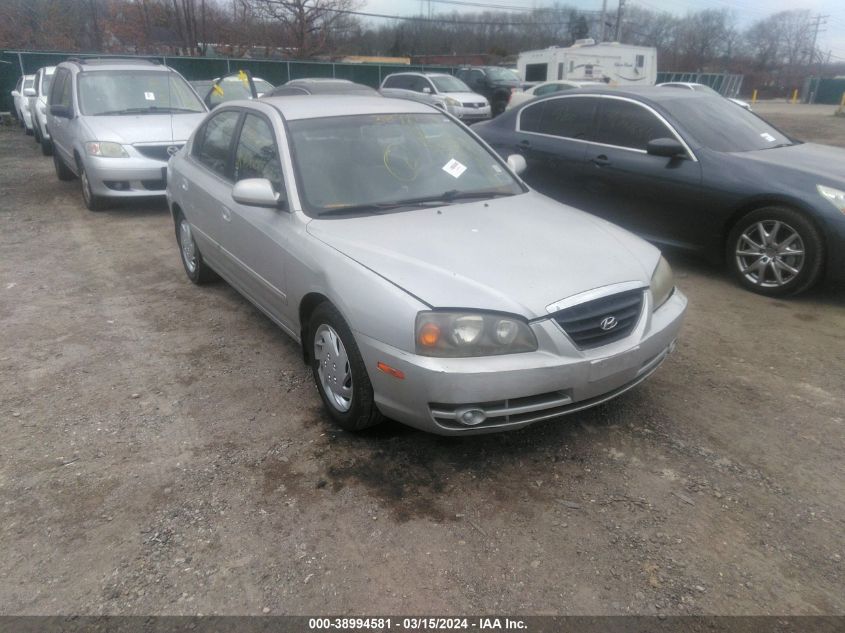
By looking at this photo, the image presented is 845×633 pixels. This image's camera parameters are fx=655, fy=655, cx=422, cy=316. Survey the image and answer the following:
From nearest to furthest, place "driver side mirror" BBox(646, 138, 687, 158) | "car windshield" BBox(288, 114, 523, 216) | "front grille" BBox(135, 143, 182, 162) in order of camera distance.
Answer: "car windshield" BBox(288, 114, 523, 216), "driver side mirror" BBox(646, 138, 687, 158), "front grille" BBox(135, 143, 182, 162)

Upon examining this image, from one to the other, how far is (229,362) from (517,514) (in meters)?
2.27

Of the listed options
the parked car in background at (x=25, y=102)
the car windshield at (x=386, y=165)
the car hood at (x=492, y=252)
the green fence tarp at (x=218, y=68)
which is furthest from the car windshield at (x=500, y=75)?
the car hood at (x=492, y=252)

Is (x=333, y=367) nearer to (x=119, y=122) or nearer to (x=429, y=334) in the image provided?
(x=429, y=334)

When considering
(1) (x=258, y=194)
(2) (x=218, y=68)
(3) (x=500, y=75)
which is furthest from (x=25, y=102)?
(1) (x=258, y=194)

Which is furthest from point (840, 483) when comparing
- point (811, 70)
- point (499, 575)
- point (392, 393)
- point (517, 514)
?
point (811, 70)

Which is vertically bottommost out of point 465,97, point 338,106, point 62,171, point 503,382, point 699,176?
point 62,171

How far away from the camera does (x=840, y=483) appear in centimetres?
297

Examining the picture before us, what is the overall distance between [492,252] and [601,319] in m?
0.62

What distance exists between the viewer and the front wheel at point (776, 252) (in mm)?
4934

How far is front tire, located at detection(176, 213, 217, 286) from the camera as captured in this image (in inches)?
213

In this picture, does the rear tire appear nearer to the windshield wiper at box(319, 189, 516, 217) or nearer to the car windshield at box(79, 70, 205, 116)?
the car windshield at box(79, 70, 205, 116)

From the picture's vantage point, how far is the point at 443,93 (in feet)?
61.1

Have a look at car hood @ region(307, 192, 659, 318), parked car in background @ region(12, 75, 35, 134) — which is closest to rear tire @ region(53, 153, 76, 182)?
parked car in background @ region(12, 75, 35, 134)

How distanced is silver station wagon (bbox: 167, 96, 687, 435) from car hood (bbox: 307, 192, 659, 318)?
10 millimetres
